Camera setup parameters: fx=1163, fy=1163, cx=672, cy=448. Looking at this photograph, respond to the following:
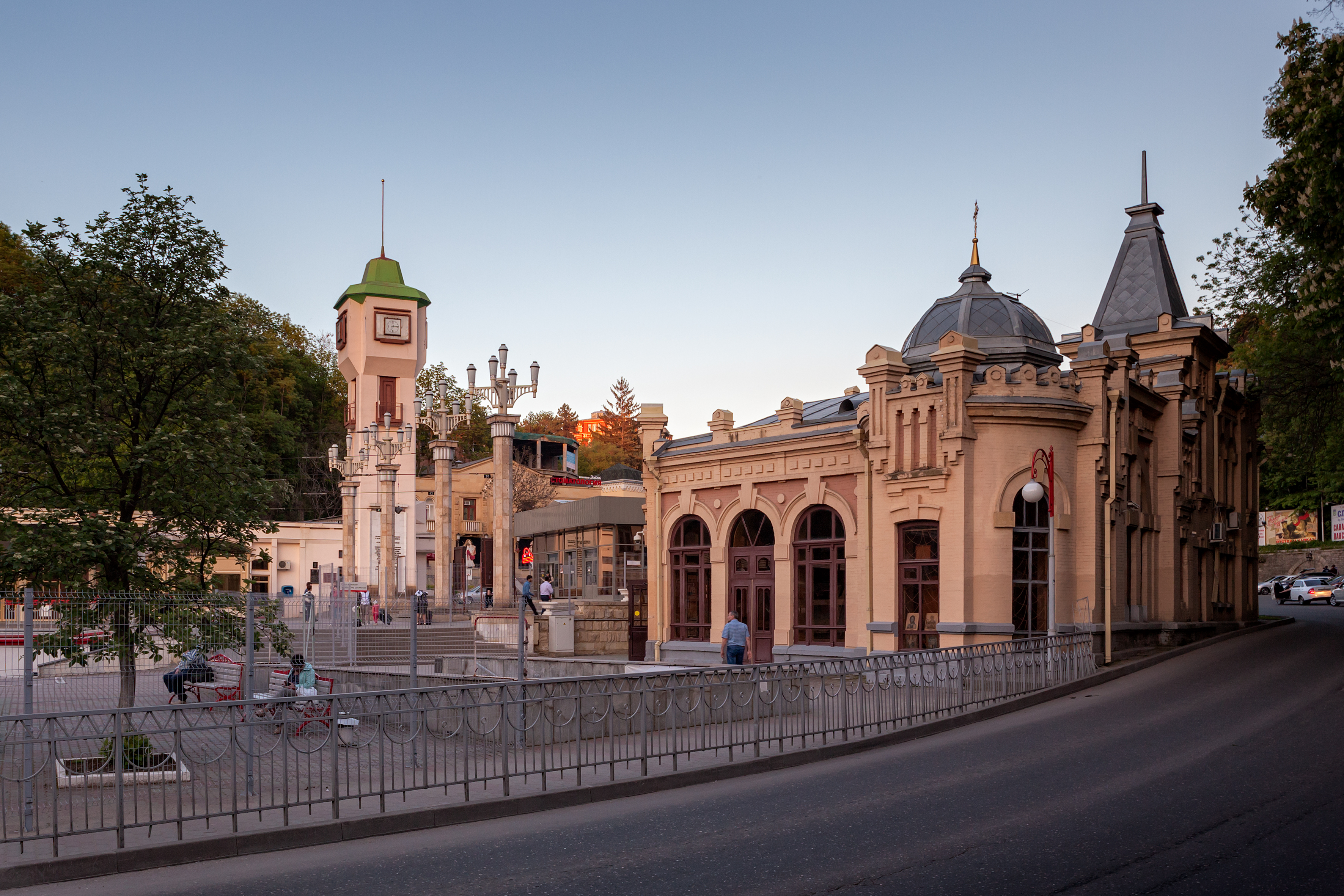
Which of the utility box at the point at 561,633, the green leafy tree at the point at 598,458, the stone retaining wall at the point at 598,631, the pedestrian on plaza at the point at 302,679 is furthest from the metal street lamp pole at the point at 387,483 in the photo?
the green leafy tree at the point at 598,458

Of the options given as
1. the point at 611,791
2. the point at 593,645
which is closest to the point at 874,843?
the point at 611,791

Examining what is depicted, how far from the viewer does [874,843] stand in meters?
9.66

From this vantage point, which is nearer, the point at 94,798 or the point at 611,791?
the point at 94,798

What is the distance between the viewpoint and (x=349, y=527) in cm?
5459

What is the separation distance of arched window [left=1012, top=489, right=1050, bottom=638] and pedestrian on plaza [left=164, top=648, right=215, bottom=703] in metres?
16.2

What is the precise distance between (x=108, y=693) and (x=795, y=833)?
8.26 metres

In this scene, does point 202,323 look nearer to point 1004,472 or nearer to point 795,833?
point 795,833

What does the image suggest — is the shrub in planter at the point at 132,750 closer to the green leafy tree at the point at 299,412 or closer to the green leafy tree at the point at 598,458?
the green leafy tree at the point at 299,412

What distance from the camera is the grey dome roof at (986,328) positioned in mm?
27797

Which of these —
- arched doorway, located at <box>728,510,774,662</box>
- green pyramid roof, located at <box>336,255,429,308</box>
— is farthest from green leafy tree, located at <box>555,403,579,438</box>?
arched doorway, located at <box>728,510,774,662</box>

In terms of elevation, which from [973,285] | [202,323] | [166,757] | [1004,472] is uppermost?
[973,285]

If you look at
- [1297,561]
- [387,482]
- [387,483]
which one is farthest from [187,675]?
[1297,561]

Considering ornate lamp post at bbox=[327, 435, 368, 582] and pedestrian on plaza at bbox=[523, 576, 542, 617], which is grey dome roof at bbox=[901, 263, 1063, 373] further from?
ornate lamp post at bbox=[327, 435, 368, 582]

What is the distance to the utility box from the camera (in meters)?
37.5
